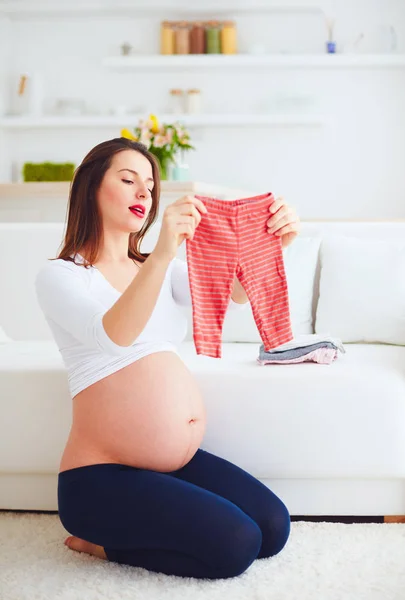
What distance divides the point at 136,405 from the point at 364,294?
1199 mm

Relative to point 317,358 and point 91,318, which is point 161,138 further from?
point 91,318

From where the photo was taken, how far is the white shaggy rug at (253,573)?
1723 millimetres

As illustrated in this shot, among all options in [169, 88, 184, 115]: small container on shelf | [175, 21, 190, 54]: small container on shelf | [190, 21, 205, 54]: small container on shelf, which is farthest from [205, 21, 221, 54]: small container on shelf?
[169, 88, 184, 115]: small container on shelf

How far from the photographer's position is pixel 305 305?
2846mm

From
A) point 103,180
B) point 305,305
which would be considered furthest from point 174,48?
point 103,180

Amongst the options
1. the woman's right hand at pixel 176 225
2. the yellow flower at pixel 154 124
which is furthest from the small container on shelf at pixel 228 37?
the woman's right hand at pixel 176 225

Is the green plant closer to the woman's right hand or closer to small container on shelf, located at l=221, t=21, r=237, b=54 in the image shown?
small container on shelf, located at l=221, t=21, r=237, b=54

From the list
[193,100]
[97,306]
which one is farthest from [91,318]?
[193,100]

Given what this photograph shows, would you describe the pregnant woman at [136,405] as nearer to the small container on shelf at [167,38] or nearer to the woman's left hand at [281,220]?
the woman's left hand at [281,220]

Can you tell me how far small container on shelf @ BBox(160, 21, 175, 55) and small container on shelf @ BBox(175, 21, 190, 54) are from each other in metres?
0.05

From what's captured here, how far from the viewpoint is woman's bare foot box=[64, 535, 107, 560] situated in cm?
192

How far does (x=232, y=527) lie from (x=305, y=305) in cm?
124

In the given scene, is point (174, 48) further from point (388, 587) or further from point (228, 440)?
point (388, 587)

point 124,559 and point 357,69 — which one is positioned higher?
point 357,69
